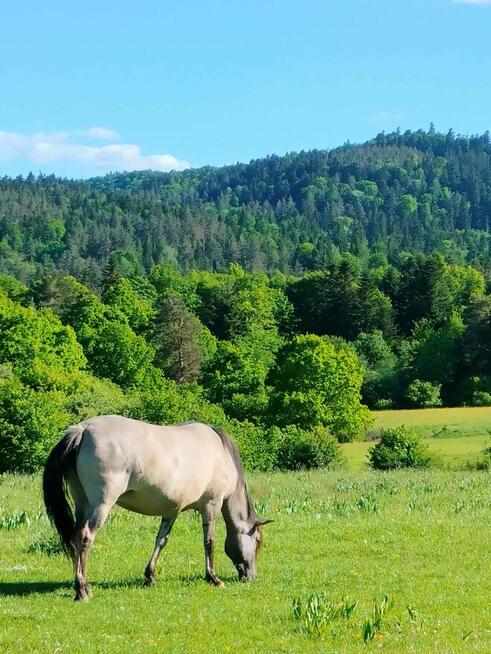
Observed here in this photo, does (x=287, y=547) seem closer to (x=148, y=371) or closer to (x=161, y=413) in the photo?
(x=161, y=413)

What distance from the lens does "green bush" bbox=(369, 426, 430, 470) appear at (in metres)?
51.9

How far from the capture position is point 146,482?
504 inches

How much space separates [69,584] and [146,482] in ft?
6.65

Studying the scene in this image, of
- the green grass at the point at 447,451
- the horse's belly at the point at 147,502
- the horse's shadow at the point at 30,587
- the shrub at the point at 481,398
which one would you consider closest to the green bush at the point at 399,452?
the green grass at the point at 447,451

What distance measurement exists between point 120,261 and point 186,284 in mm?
47757

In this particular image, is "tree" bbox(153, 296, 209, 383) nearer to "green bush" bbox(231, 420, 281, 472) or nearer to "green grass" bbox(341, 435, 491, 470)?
"green grass" bbox(341, 435, 491, 470)

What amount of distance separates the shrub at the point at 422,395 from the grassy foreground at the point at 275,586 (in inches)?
3052

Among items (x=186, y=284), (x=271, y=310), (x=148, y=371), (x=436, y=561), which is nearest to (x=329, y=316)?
(x=271, y=310)

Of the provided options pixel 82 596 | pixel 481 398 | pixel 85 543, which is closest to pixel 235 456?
pixel 85 543

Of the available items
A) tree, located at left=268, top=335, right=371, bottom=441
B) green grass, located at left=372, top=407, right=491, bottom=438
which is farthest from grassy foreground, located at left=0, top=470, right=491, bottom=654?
tree, located at left=268, top=335, right=371, bottom=441

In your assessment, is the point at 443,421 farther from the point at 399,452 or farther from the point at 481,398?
the point at 399,452

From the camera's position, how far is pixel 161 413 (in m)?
61.2

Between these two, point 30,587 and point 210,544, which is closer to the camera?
point 30,587

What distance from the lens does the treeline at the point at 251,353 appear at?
200ft
